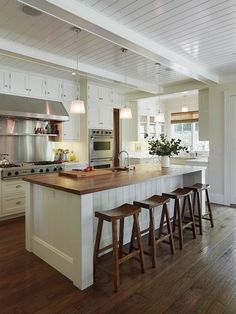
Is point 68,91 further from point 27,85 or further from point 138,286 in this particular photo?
point 138,286

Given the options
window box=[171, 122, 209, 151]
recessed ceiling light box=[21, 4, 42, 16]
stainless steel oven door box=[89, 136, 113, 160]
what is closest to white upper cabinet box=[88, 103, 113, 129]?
stainless steel oven door box=[89, 136, 113, 160]

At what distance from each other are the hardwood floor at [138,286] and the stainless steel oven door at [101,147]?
113 inches

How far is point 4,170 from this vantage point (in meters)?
3.97

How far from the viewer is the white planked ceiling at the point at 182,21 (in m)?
2.40

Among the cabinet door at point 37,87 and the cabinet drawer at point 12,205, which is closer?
the cabinet drawer at point 12,205

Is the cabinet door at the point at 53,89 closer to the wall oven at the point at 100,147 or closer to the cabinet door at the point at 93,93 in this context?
the cabinet door at the point at 93,93

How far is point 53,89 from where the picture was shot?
197 inches

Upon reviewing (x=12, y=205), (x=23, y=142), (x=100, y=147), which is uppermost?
(x=23, y=142)

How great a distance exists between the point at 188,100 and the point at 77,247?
624 cm

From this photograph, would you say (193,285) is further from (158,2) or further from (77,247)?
(158,2)

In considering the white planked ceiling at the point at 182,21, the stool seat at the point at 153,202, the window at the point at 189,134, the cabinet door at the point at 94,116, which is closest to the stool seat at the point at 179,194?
the stool seat at the point at 153,202

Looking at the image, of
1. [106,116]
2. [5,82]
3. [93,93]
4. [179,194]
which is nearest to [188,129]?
[106,116]

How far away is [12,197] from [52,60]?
7.93 feet

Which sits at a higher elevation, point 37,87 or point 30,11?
point 30,11
